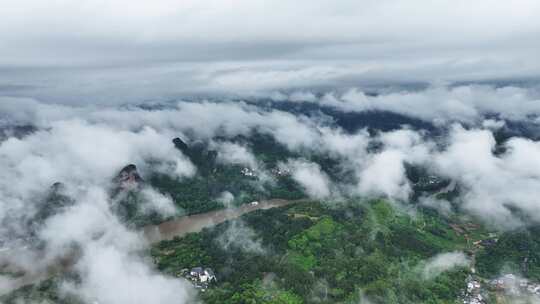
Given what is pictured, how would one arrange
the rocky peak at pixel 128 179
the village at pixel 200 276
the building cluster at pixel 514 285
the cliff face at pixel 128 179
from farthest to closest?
the rocky peak at pixel 128 179, the cliff face at pixel 128 179, the building cluster at pixel 514 285, the village at pixel 200 276

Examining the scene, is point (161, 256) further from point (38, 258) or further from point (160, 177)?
point (160, 177)

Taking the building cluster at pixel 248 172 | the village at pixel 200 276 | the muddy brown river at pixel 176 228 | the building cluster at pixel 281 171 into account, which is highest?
the village at pixel 200 276

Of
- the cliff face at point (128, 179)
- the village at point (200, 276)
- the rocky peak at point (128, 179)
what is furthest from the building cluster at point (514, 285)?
the rocky peak at point (128, 179)

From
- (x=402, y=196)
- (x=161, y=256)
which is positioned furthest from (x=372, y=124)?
(x=161, y=256)

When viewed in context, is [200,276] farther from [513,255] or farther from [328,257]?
[513,255]

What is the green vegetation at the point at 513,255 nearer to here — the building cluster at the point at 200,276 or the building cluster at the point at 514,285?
the building cluster at the point at 514,285

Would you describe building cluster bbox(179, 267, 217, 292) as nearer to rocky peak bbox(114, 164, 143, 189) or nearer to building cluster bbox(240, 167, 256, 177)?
rocky peak bbox(114, 164, 143, 189)

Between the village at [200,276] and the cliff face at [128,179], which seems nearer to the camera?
the village at [200,276]

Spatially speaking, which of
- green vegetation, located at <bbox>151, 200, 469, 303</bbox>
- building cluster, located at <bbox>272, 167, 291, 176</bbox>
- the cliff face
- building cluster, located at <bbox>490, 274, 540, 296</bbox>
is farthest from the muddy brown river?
building cluster, located at <bbox>490, 274, 540, 296</bbox>
